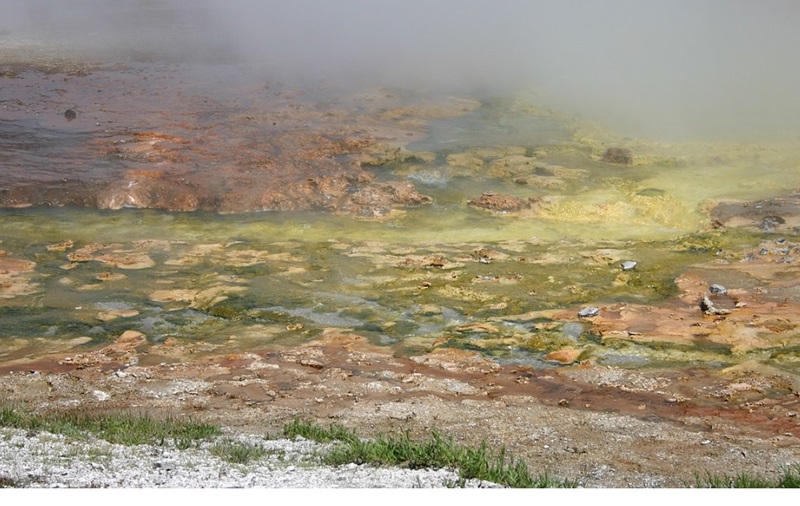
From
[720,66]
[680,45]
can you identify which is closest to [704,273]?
[720,66]

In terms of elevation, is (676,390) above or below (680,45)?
below

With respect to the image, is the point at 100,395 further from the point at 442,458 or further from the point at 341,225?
the point at 341,225

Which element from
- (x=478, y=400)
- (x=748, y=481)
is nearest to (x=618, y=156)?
(x=478, y=400)

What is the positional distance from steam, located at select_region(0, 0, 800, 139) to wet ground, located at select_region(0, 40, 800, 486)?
1.29m

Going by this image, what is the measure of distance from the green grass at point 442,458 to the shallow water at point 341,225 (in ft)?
5.57

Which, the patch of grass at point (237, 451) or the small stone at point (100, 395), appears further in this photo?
the small stone at point (100, 395)

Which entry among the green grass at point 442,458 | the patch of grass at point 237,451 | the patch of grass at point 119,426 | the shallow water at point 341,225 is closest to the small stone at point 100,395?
the patch of grass at point 119,426

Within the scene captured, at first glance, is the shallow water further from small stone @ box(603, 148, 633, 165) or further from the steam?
the steam

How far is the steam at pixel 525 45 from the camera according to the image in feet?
39.5

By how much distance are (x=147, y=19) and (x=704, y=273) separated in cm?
1326

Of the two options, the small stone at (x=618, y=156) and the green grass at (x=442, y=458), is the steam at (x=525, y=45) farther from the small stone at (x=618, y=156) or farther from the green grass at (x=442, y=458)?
the green grass at (x=442, y=458)

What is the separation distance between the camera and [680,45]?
15250 mm

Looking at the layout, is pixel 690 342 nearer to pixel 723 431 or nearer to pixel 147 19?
pixel 723 431
